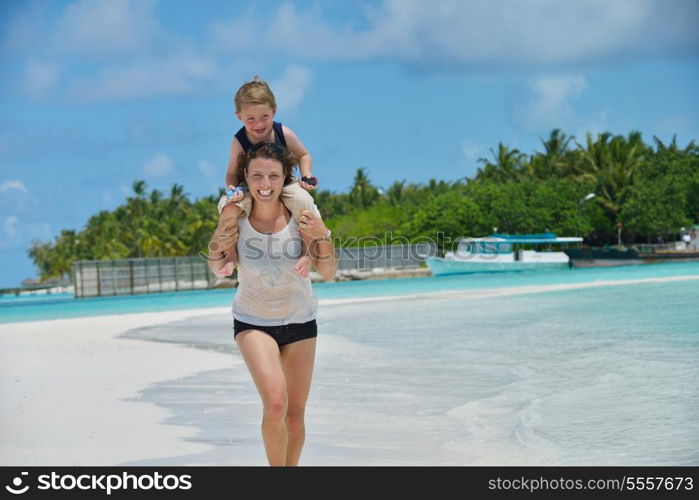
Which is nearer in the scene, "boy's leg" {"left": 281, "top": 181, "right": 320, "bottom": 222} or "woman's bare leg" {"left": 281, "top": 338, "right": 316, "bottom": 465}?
"boy's leg" {"left": 281, "top": 181, "right": 320, "bottom": 222}

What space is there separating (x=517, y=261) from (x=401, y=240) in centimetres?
1237

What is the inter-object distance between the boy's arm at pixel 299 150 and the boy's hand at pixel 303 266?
1.38 ft

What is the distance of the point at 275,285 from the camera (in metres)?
4.64

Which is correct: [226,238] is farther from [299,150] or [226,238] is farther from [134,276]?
[134,276]

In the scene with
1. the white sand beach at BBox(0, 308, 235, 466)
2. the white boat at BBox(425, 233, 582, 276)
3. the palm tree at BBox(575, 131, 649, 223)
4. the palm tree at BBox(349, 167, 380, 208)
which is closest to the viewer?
the white sand beach at BBox(0, 308, 235, 466)

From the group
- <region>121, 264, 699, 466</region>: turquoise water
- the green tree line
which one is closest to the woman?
<region>121, 264, 699, 466</region>: turquoise water

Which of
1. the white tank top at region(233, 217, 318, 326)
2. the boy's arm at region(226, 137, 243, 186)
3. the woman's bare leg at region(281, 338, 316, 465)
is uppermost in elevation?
the boy's arm at region(226, 137, 243, 186)

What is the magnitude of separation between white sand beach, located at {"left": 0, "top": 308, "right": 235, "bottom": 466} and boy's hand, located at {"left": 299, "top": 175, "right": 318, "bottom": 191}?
9.34 ft

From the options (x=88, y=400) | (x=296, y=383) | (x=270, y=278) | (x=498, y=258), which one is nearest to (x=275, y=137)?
(x=270, y=278)

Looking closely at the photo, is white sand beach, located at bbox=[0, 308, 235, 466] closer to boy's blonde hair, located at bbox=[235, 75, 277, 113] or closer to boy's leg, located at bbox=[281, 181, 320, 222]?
boy's leg, located at bbox=[281, 181, 320, 222]

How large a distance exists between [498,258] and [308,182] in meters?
53.5

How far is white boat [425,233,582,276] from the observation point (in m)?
56.8

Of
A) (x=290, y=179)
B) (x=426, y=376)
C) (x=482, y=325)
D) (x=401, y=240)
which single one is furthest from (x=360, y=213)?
(x=290, y=179)

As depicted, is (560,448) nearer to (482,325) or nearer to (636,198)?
(482,325)
